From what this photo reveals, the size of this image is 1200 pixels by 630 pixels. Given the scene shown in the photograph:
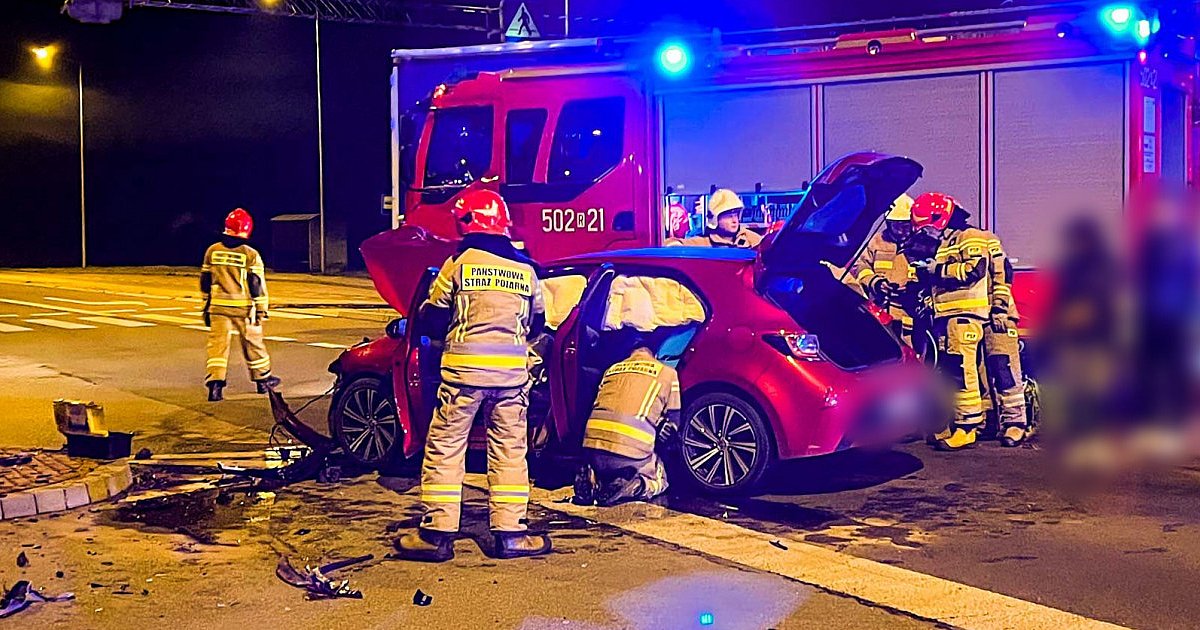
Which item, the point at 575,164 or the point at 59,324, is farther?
the point at 59,324

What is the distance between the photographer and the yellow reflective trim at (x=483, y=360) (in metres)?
6.59

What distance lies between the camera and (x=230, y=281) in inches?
503

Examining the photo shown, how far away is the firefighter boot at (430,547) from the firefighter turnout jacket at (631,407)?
1322 mm

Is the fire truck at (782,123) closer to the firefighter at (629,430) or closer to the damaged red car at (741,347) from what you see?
the damaged red car at (741,347)

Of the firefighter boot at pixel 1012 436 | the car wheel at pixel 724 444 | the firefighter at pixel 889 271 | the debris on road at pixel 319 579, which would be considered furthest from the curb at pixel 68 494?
the firefighter boot at pixel 1012 436

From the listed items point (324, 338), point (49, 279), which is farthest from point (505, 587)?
point (49, 279)

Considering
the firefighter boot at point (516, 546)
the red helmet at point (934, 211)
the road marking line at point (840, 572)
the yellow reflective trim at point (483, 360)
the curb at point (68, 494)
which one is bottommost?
the road marking line at point (840, 572)

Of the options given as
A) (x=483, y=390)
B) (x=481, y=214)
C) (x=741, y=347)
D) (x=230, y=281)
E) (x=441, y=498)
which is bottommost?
(x=441, y=498)

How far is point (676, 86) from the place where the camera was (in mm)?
12492

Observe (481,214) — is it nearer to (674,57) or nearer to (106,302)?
(674,57)

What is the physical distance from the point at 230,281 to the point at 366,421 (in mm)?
4472

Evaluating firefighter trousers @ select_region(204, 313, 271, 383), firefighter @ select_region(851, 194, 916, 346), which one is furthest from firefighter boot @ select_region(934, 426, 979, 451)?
firefighter trousers @ select_region(204, 313, 271, 383)

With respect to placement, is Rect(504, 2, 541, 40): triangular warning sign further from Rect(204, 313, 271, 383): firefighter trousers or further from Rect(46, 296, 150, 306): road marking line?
Rect(46, 296, 150, 306): road marking line

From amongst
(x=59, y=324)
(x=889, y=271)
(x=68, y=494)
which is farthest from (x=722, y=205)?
(x=59, y=324)
